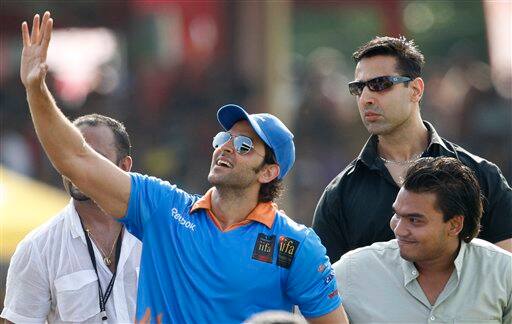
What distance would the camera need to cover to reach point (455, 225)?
611cm

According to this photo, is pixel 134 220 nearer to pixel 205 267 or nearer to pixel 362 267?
pixel 205 267

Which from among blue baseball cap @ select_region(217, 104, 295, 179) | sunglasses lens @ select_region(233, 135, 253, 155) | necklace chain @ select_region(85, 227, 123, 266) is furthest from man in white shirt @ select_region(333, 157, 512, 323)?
necklace chain @ select_region(85, 227, 123, 266)

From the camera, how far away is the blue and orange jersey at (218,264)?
5.60 metres

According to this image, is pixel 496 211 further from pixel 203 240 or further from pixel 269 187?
pixel 203 240

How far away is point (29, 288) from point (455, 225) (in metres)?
2.10

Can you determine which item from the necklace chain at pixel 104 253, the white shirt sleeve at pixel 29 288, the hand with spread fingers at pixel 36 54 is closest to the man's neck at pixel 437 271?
the necklace chain at pixel 104 253

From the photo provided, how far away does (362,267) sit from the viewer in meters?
6.04

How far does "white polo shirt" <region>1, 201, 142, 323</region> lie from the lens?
6.23m

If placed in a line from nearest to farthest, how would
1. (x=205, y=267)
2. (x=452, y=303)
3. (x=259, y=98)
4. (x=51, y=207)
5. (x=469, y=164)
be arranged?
(x=205, y=267)
(x=452, y=303)
(x=469, y=164)
(x=51, y=207)
(x=259, y=98)

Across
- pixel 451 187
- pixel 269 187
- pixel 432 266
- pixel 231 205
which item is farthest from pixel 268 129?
pixel 432 266

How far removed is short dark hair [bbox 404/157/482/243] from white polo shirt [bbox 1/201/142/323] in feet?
4.82

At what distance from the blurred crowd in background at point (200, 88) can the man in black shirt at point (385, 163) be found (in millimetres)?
8270

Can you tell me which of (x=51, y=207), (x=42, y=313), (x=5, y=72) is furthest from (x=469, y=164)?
(x=5, y=72)

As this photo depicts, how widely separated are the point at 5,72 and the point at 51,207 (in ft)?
17.9
